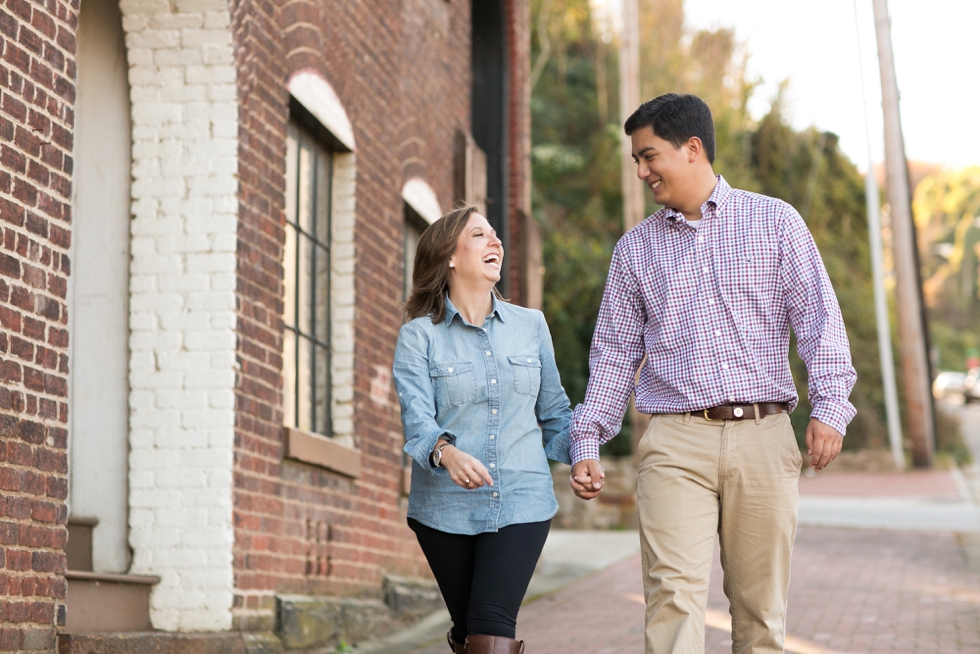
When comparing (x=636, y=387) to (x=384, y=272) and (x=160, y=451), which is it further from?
(x=384, y=272)

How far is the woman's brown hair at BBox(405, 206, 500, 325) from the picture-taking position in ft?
13.8

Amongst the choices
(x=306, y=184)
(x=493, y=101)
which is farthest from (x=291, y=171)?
(x=493, y=101)

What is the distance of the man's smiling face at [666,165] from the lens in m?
4.11

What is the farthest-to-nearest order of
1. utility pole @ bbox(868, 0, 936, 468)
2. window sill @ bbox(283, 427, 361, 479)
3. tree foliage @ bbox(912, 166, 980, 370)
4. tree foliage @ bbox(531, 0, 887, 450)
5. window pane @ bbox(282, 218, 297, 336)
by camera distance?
1. tree foliage @ bbox(912, 166, 980, 370)
2. utility pole @ bbox(868, 0, 936, 468)
3. tree foliage @ bbox(531, 0, 887, 450)
4. window pane @ bbox(282, 218, 297, 336)
5. window sill @ bbox(283, 427, 361, 479)

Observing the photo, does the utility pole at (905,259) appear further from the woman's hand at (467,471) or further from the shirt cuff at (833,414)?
the woman's hand at (467,471)

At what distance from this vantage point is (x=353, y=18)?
791 centimetres

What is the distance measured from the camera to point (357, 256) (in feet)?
26.0

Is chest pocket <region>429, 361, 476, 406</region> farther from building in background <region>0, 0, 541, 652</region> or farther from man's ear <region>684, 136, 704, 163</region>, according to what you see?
building in background <region>0, 0, 541, 652</region>

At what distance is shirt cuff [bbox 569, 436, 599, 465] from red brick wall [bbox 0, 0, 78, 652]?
181cm

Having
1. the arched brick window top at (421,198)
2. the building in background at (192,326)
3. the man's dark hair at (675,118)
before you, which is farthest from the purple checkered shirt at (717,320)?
the arched brick window top at (421,198)

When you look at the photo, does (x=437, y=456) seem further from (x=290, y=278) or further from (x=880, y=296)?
(x=880, y=296)

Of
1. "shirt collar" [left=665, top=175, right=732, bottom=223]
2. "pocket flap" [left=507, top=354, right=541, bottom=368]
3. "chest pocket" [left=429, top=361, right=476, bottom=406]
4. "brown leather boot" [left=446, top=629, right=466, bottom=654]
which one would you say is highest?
"shirt collar" [left=665, top=175, right=732, bottom=223]

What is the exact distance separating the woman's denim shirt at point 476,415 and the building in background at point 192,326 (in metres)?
1.35

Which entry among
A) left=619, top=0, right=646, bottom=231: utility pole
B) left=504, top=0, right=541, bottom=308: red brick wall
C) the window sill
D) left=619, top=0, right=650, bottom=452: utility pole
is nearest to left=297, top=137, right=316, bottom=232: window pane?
the window sill
